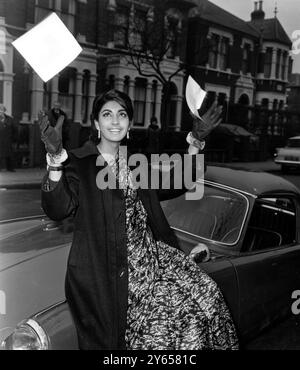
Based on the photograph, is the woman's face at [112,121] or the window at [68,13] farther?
the window at [68,13]

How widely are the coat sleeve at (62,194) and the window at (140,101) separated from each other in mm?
12311

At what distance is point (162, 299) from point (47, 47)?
1.44 meters

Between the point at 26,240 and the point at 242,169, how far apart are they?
1699mm

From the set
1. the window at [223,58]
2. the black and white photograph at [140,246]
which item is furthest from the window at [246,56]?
the black and white photograph at [140,246]

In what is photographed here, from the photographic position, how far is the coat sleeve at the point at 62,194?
180 cm

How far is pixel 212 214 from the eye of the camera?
9.73 ft

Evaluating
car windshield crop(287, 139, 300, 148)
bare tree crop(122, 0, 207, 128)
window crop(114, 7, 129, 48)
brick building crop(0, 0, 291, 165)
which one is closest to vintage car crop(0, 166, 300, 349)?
brick building crop(0, 0, 291, 165)

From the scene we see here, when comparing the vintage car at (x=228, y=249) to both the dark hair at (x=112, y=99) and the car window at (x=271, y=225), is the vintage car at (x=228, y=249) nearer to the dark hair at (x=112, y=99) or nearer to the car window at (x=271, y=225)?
the car window at (x=271, y=225)

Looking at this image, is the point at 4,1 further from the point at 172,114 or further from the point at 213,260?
the point at 172,114

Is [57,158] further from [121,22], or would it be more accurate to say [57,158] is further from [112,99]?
[121,22]

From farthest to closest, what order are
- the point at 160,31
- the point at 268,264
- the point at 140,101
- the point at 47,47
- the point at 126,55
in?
the point at 140,101
the point at 126,55
the point at 160,31
the point at 268,264
the point at 47,47

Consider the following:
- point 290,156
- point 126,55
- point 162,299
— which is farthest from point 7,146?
point 290,156

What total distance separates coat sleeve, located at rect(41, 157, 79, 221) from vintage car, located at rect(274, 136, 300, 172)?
1362cm

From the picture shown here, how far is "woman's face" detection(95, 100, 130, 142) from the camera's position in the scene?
2.03 m
